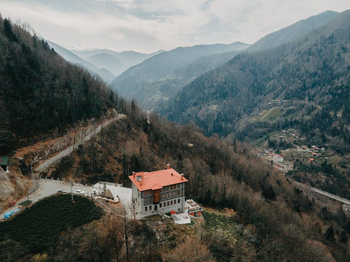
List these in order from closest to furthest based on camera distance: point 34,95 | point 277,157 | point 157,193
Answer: point 157,193, point 34,95, point 277,157

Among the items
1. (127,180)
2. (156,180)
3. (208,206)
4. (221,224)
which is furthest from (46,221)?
(208,206)

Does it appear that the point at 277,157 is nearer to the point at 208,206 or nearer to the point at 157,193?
the point at 208,206

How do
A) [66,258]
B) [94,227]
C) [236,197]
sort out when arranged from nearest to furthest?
[66,258], [94,227], [236,197]

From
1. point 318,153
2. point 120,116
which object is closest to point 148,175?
point 120,116

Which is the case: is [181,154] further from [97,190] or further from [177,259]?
[177,259]

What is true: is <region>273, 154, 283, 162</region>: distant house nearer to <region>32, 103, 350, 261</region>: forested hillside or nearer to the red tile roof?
<region>32, 103, 350, 261</region>: forested hillside

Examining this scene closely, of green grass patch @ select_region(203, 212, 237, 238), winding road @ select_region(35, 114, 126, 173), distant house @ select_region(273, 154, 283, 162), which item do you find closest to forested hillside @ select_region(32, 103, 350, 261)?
green grass patch @ select_region(203, 212, 237, 238)

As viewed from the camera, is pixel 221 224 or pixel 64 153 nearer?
pixel 221 224
